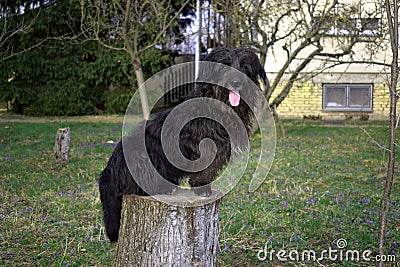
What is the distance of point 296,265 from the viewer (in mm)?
3629

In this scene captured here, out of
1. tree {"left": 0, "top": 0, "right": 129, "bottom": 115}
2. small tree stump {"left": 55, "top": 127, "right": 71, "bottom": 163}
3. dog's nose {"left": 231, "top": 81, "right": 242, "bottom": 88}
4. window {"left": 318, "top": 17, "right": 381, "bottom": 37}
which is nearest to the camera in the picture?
dog's nose {"left": 231, "top": 81, "right": 242, "bottom": 88}

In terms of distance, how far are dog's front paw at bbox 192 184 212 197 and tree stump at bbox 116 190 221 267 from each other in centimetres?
48

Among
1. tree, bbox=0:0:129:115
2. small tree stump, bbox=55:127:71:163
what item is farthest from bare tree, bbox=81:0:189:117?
tree, bbox=0:0:129:115

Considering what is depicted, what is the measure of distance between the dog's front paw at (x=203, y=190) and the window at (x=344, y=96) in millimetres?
12547

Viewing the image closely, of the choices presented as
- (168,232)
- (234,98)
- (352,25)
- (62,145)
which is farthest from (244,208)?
(352,25)

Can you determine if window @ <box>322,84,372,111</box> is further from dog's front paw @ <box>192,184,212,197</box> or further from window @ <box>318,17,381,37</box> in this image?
dog's front paw @ <box>192,184,212,197</box>

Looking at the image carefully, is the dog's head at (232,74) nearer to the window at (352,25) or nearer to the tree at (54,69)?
the window at (352,25)

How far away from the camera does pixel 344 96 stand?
15.3 m

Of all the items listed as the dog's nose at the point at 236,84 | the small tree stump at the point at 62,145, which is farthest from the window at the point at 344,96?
the dog's nose at the point at 236,84

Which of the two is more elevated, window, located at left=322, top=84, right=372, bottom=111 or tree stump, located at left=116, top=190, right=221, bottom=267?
window, located at left=322, top=84, right=372, bottom=111

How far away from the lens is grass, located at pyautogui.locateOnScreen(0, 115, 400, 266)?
12.9 feet

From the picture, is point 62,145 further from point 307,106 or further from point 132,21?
point 307,106

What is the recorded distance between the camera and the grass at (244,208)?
394 centimetres

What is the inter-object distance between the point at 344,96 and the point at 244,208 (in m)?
11.2
